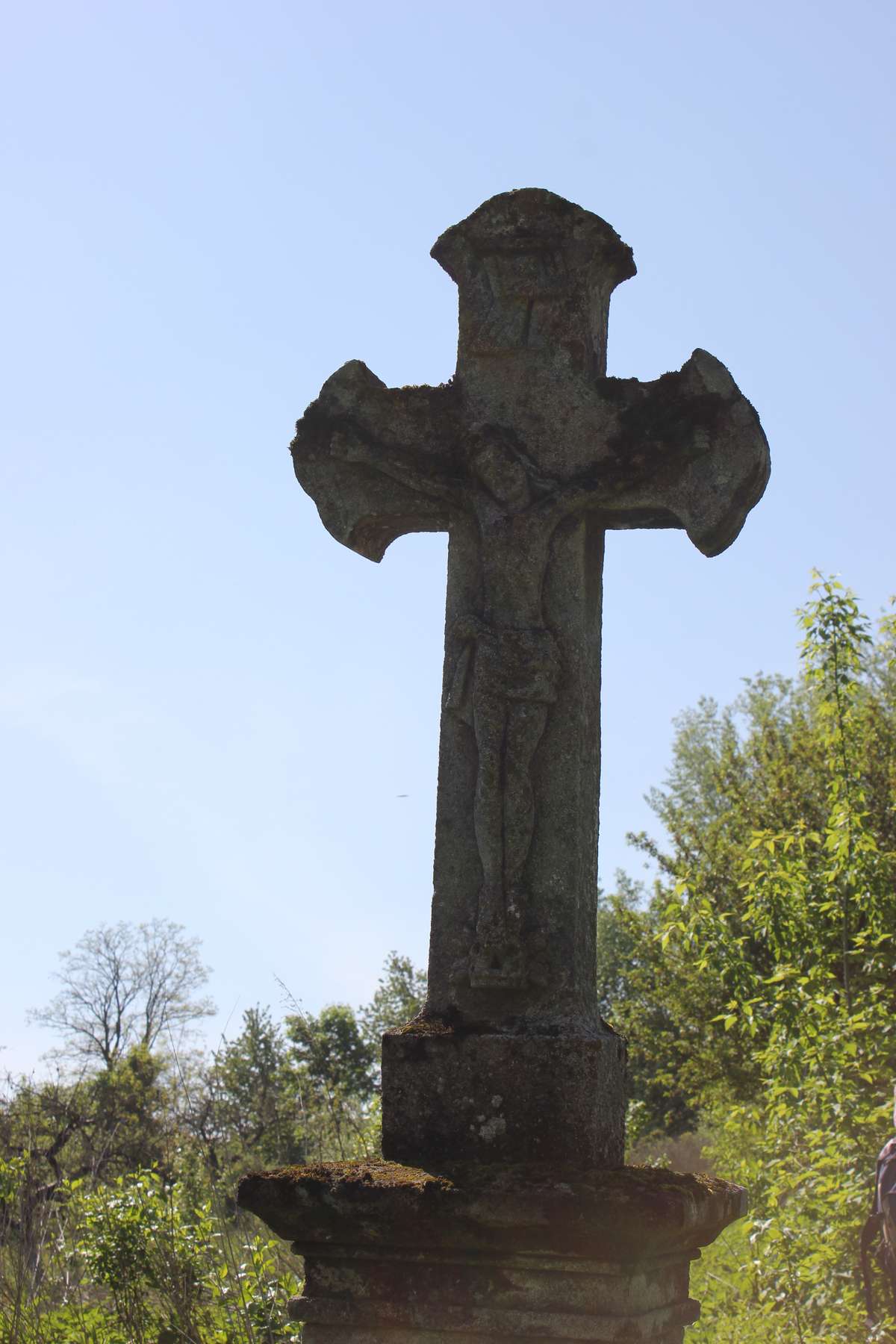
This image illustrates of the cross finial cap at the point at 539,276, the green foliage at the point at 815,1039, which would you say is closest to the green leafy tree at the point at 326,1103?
the green foliage at the point at 815,1039

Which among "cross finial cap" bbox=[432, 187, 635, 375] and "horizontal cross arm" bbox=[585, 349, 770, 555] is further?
"cross finial cap" bbox=[432, 187, 635, 375]

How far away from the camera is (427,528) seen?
4371mm

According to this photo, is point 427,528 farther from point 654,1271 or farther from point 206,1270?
point 206,1270

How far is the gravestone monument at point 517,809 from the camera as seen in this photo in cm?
307

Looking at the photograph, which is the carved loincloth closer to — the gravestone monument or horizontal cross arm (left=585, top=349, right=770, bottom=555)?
the gravestone monument

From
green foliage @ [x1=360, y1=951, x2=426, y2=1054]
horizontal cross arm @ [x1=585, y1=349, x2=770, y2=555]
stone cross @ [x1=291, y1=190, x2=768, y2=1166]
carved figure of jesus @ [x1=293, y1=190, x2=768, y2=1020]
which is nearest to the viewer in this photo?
stone cross @ [x1=291, y1=190, x2=768, y2=1166]

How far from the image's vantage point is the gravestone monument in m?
3.07

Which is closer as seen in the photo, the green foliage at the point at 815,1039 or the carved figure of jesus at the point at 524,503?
the carved figure of jesus at the point at 524,503

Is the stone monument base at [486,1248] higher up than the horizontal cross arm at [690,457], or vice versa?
the horizontal cross arm at [690,457]

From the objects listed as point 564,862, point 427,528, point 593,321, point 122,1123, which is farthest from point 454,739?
point 122,1123

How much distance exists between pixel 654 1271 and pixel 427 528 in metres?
2.28

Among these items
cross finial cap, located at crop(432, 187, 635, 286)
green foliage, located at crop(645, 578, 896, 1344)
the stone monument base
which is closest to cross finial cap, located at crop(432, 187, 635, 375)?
cross finial cap, located at crop(432, 187, 635, 286)

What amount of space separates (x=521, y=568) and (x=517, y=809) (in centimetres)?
73

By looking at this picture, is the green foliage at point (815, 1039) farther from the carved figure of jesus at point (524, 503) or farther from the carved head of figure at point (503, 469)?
the carved head of figure at point (503, 469)
